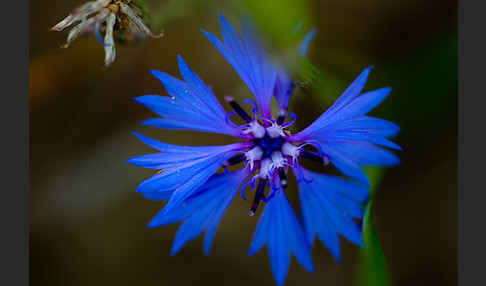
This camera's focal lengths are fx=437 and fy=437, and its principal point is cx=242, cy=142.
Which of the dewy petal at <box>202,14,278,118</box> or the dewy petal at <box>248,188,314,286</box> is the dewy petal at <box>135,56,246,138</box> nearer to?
the dewy petal at <box>202,14,278,118</box>

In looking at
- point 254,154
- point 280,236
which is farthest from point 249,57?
point 280,236

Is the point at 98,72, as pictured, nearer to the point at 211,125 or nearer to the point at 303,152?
the point at 211,125

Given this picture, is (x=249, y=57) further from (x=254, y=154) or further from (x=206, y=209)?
(x=206, y=209)

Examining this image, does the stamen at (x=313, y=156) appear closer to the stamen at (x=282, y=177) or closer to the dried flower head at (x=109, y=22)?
the stamen at (x=282, y=177)

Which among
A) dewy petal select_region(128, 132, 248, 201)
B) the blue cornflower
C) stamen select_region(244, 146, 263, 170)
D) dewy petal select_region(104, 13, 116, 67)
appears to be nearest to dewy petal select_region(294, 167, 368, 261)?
the blue cornflower

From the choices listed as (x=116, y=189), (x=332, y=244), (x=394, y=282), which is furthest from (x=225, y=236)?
(x=332, y=244)

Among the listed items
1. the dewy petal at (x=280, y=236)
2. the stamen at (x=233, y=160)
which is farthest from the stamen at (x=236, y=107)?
the dewy petal at (x=280, y=236)

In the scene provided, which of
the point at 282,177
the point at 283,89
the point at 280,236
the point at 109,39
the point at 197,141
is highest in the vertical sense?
the point at 109,39
